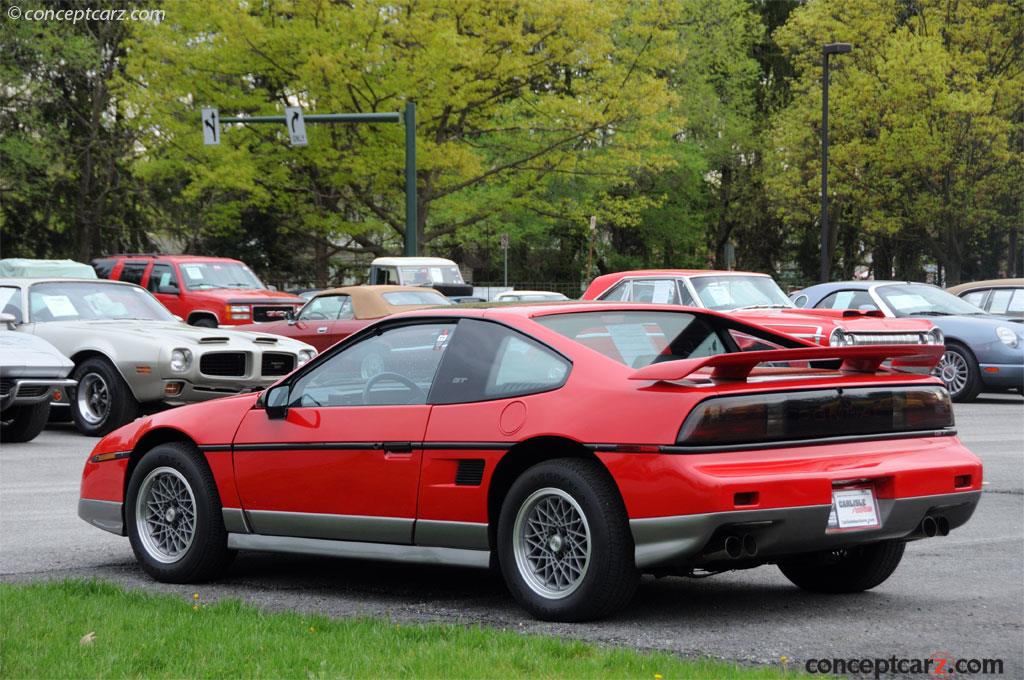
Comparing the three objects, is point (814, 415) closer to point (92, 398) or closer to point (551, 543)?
point (551, 543)

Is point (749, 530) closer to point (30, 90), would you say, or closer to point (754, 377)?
point (754, 377)

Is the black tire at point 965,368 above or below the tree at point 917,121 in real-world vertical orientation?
below

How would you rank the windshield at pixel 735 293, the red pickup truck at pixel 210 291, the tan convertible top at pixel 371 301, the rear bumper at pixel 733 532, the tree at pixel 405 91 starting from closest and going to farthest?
the rear bumper at pixel 733 532, the windshield at pixel 735 293, the tan convertible top at pixel 371 301, the red pickup truck at pixel 210 291, the tree at pixel 405 91

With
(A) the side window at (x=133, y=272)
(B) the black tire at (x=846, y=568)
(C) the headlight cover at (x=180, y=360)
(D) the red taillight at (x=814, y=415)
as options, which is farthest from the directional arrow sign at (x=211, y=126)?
(D) the red taillight at (x=814, y=415)

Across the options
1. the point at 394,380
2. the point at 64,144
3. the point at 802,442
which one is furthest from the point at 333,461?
the point at 64,144

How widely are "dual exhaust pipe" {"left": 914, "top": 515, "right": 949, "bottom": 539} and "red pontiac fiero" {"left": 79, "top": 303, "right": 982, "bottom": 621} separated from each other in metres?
0.01

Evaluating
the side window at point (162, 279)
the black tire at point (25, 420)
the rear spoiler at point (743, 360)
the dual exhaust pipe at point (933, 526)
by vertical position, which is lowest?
the black tire at point (25, 420)

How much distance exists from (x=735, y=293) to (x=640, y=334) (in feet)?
35.8

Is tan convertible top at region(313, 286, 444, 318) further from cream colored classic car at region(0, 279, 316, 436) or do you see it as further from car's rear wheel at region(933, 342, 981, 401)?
car's rear wheel at region(933, 342, 981, 401)

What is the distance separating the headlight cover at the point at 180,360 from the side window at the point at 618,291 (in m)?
5.36

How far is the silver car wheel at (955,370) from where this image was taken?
64.4 feet

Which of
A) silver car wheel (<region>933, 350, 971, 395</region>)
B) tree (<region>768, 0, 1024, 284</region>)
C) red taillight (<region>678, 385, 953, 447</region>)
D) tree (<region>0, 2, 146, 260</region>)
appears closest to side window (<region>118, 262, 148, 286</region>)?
tree (<region>0, 2, 146, 260</region>)

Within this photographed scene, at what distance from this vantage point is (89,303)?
52.6ft

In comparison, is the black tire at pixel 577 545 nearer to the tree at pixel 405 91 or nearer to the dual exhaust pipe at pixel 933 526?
the dual exhaust pipe at pixel 933 526
